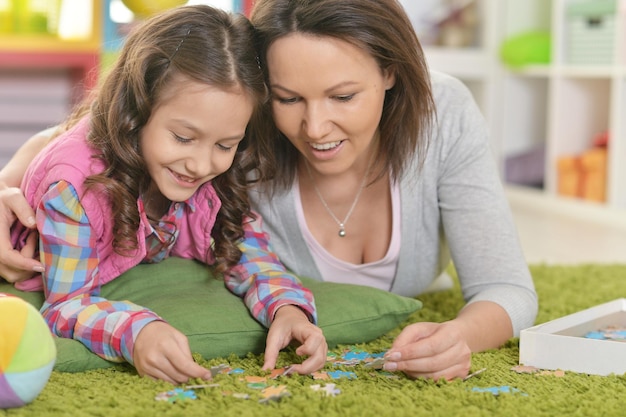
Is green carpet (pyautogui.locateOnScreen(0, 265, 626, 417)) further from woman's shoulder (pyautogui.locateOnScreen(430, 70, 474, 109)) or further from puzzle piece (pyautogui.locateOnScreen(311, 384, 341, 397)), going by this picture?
woman's shoulder (pyautogui.locateOnScreen(430, 70, 474, 109))

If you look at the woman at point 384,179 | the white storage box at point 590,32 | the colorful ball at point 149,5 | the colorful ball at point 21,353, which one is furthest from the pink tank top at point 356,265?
the white storage box at point 590,32

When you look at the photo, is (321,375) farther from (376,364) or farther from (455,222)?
(455,222)

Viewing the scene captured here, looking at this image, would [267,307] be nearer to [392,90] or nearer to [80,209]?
[80,209]

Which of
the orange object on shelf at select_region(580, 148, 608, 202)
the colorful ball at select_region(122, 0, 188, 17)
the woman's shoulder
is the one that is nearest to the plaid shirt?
the woman's shoulder

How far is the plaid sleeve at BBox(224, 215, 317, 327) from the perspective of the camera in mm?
1503

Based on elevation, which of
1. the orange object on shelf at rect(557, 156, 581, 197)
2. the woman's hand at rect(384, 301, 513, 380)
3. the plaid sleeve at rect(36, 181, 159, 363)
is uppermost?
the plaid sleeve at rect(36, 181, 159, 363)

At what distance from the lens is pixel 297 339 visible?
1.40 m

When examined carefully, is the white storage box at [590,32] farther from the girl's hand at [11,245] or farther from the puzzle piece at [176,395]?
the puzzle piece at [176,395]

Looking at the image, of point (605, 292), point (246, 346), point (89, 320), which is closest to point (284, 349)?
point (246, 346)

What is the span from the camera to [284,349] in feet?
4.89

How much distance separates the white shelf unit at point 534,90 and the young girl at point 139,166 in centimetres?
269

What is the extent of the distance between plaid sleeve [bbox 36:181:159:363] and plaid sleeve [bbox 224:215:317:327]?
0.21m

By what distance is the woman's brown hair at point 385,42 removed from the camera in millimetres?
1491

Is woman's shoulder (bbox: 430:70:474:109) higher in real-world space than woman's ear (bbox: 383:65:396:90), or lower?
lower
